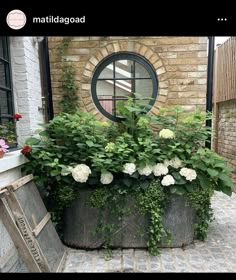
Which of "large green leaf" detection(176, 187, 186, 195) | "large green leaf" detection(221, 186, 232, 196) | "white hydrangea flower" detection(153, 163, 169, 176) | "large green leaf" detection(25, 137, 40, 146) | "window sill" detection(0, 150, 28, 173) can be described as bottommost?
"large green leaf" detection(221, 186, 232, 196)

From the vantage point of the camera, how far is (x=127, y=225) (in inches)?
88.3

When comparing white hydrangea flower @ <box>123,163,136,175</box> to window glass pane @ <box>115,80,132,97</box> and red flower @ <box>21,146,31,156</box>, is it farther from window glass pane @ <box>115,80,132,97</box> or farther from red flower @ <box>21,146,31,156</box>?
window glass pane @ <box>115,80,132,97</box>

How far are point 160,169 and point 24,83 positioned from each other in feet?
5.55

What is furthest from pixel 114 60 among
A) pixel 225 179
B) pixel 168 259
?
pixel 168 259

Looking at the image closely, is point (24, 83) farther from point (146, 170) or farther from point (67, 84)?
point (146, 170)

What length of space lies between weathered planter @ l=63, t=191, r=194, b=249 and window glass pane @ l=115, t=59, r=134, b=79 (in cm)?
152

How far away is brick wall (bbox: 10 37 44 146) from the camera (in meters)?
2.39

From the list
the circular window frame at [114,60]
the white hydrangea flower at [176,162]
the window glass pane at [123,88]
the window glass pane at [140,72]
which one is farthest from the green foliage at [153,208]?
the window glass pane at [140,72]

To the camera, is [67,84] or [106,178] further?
[67,84]

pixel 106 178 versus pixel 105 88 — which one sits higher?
pixel 105 88

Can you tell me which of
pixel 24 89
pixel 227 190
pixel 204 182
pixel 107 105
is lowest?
pixel 227 190

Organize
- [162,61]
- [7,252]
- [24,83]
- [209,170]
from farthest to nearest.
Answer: [162,61] → [24,83] → [209,170] → [7,252]

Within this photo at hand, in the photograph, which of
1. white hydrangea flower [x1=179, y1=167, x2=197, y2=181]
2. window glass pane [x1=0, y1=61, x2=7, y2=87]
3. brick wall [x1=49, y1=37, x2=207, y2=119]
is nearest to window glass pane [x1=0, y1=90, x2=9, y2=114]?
window glass pane [x1=0, y1=61, x2=7, y2=87]

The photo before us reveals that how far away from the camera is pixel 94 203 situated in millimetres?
2186
